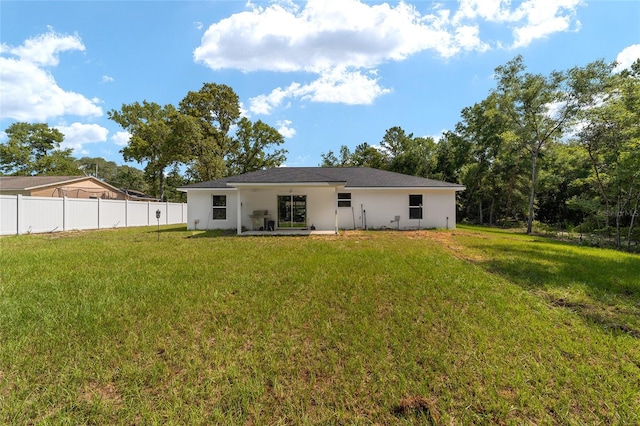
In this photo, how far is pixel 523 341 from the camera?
11.5 ft

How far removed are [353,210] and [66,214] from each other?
14.5m

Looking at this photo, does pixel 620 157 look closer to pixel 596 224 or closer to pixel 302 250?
pixel 596 224

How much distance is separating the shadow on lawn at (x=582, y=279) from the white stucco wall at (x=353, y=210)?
632 cm

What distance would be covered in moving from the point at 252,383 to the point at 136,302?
2705 mm

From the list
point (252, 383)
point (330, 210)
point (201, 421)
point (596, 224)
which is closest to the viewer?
point (201, 421)

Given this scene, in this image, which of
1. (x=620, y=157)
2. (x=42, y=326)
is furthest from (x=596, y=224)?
(x=42, y=326)

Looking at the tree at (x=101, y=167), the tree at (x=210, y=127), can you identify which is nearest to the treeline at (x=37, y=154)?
the tree at (x=210, y=127)

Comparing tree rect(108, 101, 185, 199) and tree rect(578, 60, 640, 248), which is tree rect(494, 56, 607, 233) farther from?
tree rect(108, 101, 185, 199)

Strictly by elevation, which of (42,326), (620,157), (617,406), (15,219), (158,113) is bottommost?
(617,406)

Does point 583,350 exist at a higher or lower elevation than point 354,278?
lower

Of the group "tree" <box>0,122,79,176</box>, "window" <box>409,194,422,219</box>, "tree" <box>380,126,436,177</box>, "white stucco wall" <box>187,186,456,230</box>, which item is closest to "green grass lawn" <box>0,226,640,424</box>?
"white stucco wall" <box>187,186,456,230</box>

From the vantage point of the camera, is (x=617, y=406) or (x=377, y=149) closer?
(x=617, y=406)

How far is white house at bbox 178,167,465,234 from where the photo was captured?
48.8 ft

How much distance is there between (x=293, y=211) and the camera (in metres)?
15.0
